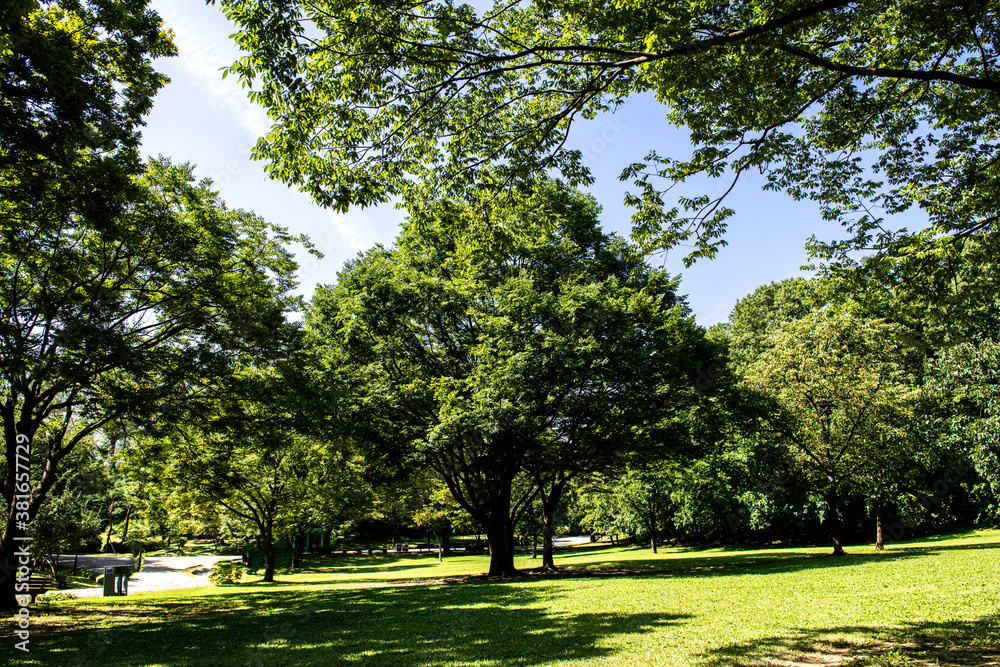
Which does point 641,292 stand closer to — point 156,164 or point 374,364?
point 374,364

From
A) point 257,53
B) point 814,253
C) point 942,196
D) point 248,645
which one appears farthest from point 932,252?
point 248,645

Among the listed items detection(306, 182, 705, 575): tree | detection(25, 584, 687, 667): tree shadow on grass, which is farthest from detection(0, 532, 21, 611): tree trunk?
detection(306, 182, 705, 575): tree

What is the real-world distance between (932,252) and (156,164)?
17.2 meters

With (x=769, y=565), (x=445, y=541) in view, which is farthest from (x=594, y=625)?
(x=445, y=541)

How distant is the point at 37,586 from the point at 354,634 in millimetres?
14176

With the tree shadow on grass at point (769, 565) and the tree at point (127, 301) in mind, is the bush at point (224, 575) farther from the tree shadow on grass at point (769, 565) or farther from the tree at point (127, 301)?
the tree shadow on grass at point (769, 565)

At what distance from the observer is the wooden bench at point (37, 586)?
1458cm

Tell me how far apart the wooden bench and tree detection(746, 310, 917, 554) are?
25355 millimetres

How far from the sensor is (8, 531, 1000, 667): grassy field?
6672mm

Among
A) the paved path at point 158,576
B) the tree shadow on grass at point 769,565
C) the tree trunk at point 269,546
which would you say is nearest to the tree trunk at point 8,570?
the paved path at point 158,576

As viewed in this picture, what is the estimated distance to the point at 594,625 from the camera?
870 centimetres

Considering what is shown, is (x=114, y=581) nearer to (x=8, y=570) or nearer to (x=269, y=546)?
(x=269, y=546)

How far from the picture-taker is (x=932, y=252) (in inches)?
377

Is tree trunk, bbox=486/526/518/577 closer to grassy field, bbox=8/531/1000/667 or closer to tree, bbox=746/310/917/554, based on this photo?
grassy field, bbox=8/531/1000/667
